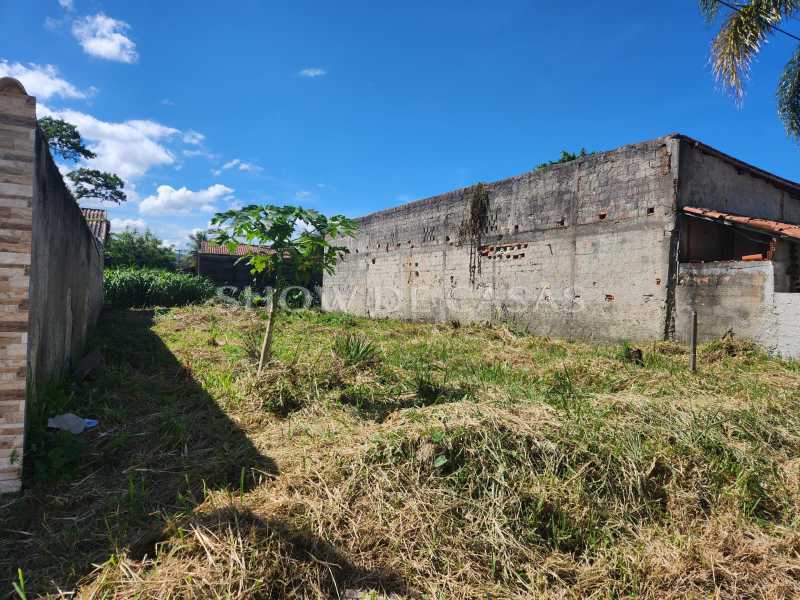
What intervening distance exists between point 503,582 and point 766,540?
149 cm

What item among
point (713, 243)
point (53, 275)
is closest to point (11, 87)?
point (53, 275)

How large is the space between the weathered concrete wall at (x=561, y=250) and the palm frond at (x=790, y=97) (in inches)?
165

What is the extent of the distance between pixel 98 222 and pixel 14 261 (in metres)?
18.4

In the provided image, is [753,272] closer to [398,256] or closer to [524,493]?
[524,493]

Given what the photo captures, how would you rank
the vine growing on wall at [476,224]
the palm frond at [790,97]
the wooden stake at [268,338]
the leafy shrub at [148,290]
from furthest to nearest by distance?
the leafy shrub at [148,290], the vine growing on wall at [476,224], the palm frond at [790,97], the wooden stake at [268,338]

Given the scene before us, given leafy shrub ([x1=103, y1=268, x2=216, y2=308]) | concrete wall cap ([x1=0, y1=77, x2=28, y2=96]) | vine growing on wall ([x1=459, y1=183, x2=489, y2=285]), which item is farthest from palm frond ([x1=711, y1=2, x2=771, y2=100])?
leafy shrub ([x1=103, y1=268, x2=216, y2=308])

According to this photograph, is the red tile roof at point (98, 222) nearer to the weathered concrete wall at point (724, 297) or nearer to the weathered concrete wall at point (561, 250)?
the weathered concrete wall at point (561, 250)

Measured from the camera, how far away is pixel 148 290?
16625 mm

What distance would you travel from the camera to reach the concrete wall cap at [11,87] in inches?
98.3

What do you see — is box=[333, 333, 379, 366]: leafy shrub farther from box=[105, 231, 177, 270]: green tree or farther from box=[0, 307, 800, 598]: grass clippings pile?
box=[105, 231, 177, 270]: green tree

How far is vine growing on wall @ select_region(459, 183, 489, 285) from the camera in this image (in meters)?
11.4

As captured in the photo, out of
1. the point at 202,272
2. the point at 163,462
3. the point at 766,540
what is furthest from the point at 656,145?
the point at 202,272

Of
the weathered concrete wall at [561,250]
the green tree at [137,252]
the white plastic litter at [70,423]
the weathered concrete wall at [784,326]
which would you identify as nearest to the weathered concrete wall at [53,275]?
the white plastic litter at [70,423]

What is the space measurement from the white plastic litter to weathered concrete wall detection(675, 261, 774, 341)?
8.37 meters
